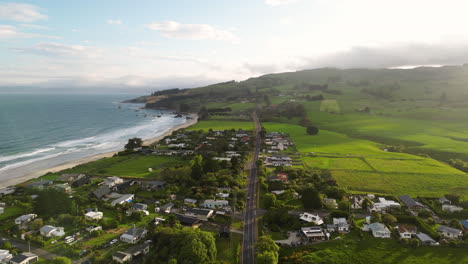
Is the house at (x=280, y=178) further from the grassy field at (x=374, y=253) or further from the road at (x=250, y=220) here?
the grassy field at (x=374, y=253)

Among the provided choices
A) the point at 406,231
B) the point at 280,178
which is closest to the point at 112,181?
the point at 280,178

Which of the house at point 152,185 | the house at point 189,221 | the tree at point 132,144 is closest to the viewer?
the house at point 189,221

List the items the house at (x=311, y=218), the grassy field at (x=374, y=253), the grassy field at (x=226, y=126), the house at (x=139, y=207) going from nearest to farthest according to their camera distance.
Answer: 1. the grassy field at (x=374, y=253)
2. the house at (x=311, y=218)
3. the house at (x=139, y=207)
4. the grassy field at (x=226, y=126)

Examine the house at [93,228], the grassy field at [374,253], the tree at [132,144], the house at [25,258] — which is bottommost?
the grassy field at [374,253]

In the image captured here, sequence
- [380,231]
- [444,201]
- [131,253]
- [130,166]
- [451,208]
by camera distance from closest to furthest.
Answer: [131,253]
[380,231]
[451,208]
[444,201]
[130,166]

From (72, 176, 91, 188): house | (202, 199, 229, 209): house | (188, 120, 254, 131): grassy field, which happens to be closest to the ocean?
(188, 120, 254, 131): grassy field

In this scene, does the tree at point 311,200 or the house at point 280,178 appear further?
the house at point 280,178

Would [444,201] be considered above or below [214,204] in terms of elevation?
below

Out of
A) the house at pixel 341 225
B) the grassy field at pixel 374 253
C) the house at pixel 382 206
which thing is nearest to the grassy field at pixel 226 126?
the house at pixel 382 206

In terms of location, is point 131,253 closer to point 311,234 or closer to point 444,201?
point 311,234
